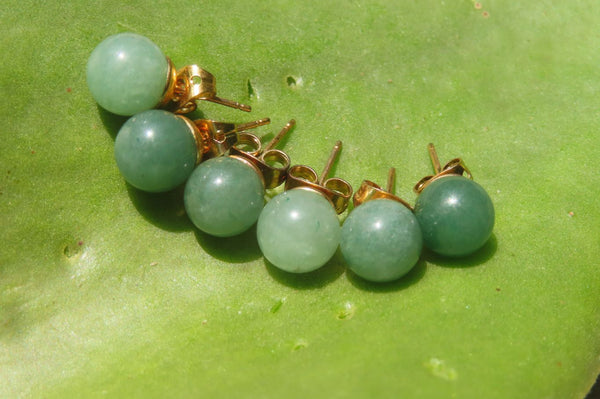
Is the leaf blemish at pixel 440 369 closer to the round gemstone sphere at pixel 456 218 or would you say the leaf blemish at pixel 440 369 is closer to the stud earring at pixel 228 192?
the round gemstone sphere at pixel 456 218

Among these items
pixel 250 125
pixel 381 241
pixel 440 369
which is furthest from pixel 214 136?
pixel 440 369

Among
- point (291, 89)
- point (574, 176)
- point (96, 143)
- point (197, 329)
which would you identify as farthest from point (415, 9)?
point (197, 329)

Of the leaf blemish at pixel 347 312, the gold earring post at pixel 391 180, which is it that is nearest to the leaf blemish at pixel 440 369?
the leaf blemish at pixel 347 312

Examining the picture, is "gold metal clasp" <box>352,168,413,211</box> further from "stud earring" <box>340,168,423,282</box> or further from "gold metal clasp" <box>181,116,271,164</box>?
"gold metal clasp" <box>181,116,271,164</box>

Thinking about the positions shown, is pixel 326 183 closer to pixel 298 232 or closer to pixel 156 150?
pixel 298 232

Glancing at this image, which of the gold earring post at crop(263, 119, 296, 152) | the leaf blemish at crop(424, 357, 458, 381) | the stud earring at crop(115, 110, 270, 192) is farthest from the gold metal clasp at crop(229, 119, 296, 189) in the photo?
the leaf blemish at crop(424, 357, 458, 381)
